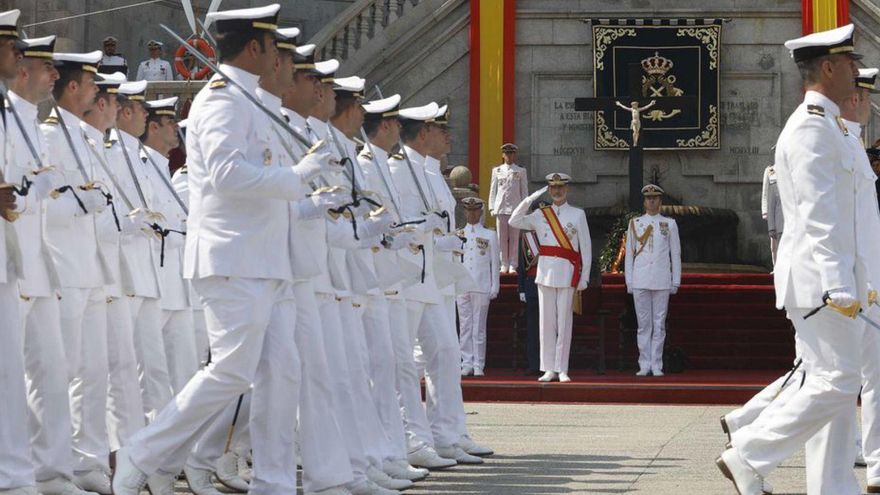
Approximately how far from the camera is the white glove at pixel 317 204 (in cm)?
765

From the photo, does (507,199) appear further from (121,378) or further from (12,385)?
(12,385)

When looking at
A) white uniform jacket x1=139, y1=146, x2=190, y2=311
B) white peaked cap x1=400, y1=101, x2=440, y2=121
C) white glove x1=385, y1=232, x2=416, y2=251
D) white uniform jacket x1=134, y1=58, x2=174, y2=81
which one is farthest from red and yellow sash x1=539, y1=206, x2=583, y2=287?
white uniform jacket x1=134, y1=58, x2=174, y2=81

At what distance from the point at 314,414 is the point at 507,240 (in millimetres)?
15578

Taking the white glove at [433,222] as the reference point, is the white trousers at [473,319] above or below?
below

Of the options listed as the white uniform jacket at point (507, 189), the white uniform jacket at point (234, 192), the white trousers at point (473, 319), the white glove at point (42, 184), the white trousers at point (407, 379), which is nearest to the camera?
the white uniform jacket at point (234, 192)

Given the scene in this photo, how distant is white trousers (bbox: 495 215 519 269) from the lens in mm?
23344

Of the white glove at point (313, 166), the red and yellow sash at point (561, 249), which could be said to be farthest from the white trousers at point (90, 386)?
the red and yellow sash at point (561, 249)

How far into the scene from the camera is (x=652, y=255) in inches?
754

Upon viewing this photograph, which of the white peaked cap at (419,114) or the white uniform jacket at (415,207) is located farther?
the white peaked cap at (419,114)

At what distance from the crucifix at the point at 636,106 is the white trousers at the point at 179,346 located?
1252cm

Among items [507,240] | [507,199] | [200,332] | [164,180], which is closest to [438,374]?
[200,332]

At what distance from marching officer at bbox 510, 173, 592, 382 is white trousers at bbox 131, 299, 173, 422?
8.55 meters

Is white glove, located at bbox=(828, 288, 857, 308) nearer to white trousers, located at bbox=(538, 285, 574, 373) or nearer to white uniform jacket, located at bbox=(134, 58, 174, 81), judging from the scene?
white trousers, located at bbox=(538, 285, 574, 373)

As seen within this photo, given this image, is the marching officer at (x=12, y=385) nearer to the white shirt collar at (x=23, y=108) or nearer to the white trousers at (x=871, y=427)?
the white shirt collar at (x=23, y=108)
